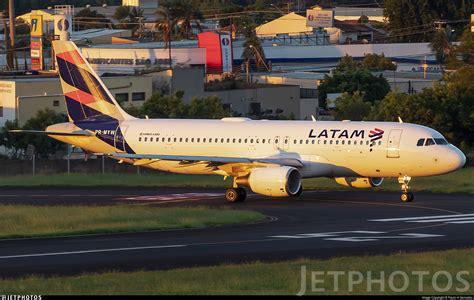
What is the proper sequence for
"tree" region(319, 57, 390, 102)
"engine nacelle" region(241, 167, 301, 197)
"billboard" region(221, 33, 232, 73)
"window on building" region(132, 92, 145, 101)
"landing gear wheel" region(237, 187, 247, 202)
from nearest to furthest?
"engine nacelle" region(241, 167, 301, 197), "landing gear wheel" region(237, 187, 247, 202), "window on building" region(132, 92, 145, 101), "tree" region(319, 57, 390, 102), "billboard" region(221, 33, 232, 73)

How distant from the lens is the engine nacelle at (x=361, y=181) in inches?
2078

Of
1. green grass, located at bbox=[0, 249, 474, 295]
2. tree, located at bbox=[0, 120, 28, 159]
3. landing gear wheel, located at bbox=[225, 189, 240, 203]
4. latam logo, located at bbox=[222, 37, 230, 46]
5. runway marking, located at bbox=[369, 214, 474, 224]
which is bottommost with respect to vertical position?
tree, located at bbox=[0, 120, 28, 159]

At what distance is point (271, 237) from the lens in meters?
36.9

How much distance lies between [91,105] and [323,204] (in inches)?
582

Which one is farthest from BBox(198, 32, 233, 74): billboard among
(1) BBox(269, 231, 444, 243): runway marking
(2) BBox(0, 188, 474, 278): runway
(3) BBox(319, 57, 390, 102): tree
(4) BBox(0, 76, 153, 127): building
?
(1) BBox(269, 231, 444, 243): runway marking

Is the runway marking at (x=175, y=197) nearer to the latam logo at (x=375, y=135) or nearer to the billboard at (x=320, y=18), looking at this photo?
the latam logo at (x=375, y=135)

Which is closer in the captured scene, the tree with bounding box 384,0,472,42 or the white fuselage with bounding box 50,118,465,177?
the white fuselage with bounding box 50,118,465,177

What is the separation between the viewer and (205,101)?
85.9 m

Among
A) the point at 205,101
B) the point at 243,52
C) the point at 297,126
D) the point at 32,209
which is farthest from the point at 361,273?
the point at 243,52

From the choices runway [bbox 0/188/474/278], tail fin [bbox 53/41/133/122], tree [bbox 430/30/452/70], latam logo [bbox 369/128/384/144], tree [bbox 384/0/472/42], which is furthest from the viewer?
tree [bbox 384/0/472/42]

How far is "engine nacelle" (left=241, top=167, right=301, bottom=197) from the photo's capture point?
48906mm

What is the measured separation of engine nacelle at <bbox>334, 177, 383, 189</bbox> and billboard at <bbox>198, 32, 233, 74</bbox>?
70.3 m

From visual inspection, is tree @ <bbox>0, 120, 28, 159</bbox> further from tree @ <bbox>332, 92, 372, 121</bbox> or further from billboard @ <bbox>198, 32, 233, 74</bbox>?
billboard @ <bbox>198, 32, 233, 74</bbox>

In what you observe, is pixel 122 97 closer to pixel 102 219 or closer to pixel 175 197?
pixel 175 197
